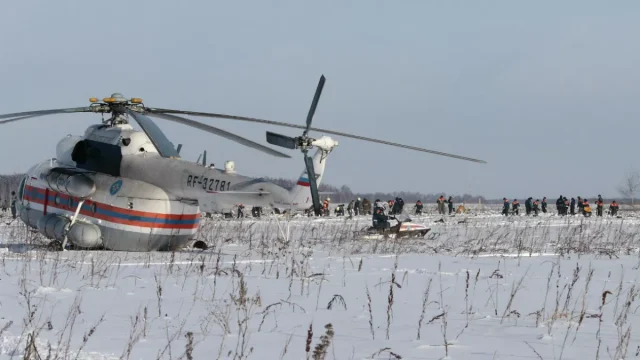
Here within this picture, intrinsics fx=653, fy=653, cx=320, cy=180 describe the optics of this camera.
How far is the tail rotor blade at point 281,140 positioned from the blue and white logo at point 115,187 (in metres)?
3.62

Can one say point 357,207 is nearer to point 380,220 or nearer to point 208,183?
point 380,220

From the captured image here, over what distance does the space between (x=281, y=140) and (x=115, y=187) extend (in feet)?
13.1

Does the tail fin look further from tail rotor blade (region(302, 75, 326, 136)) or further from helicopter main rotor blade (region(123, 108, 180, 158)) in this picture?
helicopter main rotor blade (region(123, 108, 180, 158))

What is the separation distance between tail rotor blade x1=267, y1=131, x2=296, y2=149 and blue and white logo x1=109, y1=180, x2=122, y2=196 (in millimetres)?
3622

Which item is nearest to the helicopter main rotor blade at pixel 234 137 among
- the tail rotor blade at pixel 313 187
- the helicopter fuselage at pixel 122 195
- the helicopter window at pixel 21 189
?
the tail rotor blade at pixel 313 187

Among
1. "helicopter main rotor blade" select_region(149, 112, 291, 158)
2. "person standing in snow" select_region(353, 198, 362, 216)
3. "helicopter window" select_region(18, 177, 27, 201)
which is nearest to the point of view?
"helicopter main rotor blade" select_region(149, 112, 291, 158)

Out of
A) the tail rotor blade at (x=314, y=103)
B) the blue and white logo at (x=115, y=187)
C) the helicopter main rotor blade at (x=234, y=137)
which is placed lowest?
the blue and white logo at (x=115, y=187)

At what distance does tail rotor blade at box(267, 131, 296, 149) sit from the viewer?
12.7m

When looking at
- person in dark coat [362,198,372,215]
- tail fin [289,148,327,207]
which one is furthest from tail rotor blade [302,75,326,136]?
person in dark coat [362,198,372,215]

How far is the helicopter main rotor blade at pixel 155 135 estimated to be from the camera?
12512 mm

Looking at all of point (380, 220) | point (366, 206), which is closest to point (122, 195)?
point (380, 220)

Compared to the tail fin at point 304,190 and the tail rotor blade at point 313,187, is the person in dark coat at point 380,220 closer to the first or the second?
the tail fin at point 304,190

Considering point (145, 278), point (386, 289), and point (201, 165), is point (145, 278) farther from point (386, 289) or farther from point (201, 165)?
point (201, 165)

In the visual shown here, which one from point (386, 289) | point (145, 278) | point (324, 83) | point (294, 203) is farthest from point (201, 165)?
point (386, 289)
